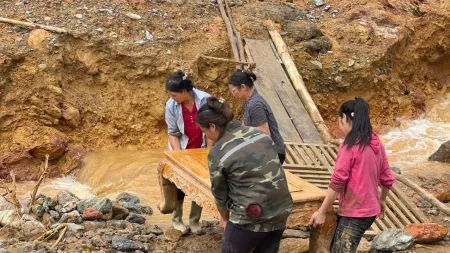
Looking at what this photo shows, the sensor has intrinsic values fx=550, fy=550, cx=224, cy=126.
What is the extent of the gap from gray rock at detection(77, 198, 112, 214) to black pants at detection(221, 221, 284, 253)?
2083 millimetres

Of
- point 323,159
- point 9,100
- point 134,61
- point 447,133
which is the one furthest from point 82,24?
point 447,133

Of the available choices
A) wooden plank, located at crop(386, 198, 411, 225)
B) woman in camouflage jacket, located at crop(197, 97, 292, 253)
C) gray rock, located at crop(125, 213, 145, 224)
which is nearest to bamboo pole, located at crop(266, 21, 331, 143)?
wooden plank, located at crop(386, 198, 411, 225)

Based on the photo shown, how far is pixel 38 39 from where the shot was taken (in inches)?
324

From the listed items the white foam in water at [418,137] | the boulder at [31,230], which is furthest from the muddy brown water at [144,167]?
the boulder at [31,230]

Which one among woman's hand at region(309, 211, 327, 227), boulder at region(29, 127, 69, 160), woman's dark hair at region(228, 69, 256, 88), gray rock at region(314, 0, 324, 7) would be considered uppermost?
woman's dark hair at region(228, 69, 256, 88)

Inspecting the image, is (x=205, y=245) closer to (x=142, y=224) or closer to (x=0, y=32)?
(x=142, y=224)

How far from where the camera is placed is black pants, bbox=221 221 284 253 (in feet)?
10.6

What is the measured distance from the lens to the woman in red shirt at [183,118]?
4.57 meters

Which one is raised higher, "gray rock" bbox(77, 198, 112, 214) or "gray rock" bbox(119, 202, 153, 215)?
"gray rock" bbox(77, 198, 112, 214)

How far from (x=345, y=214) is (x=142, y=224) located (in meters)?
2.35

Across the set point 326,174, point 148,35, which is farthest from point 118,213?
point 148,35

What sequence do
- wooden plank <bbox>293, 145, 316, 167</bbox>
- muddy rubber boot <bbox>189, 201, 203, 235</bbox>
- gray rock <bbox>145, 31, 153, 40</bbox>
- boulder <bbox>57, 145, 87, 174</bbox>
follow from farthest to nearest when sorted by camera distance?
gray rock <bbox>145, 31, 153, 40</bbox> → boulder <bbox>57, 145, 87, 174</bbox> → wooden plank <bbox>293, 145, 316, 167</bbox> → muddy rubber boot <bbox>189, 201, 203, 235</bbox>

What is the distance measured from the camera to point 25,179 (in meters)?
7.89

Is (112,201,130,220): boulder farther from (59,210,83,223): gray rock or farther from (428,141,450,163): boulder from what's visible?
(428,141,450,163): boulder
